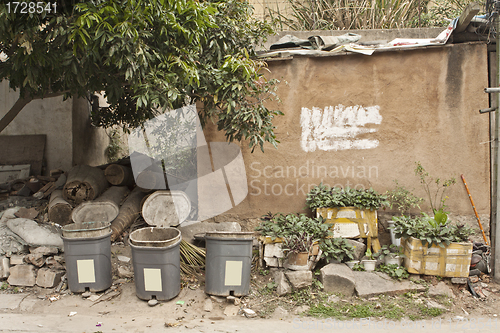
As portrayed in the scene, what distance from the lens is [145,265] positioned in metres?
3.96

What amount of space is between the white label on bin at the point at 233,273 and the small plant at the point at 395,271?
A: 76.6 inches

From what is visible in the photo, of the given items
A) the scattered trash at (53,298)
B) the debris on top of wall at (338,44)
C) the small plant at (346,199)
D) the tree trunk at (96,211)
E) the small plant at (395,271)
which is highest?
the debris on top of wall at (338,44)

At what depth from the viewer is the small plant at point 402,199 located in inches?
194

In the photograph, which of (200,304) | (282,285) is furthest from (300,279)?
(200,304)

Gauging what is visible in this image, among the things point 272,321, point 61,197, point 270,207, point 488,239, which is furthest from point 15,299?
point 488,239

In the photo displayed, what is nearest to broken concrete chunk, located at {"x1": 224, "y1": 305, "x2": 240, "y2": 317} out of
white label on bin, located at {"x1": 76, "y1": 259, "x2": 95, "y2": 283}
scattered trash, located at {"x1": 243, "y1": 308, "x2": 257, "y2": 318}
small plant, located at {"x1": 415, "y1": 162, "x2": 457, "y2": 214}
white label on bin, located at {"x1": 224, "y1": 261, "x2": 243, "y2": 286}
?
scattered trash, located at {"x1": 243, "y1": 308, "x2": 257, "y2": 318}

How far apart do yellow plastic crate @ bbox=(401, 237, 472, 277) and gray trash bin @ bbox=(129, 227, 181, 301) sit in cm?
305

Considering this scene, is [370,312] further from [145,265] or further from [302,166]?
[145,265]

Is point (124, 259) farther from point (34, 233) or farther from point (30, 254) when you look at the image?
point (34, 233)

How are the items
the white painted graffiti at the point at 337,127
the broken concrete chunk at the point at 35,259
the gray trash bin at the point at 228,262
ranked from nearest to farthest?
the gray trash bin at the point at 228,262 < the broken concrete chunk at the point at 35,259 < the white painted graffiti at the point at 337,127

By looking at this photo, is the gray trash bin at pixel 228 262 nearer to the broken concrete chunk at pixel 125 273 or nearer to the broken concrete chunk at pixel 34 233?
the broken concrete chunk at pixel 125 273

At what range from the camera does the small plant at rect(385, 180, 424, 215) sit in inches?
194

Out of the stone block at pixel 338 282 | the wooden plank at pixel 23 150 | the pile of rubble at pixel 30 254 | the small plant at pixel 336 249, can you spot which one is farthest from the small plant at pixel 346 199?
the wooden plank at pixel 23 150

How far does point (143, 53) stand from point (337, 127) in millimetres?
3028
